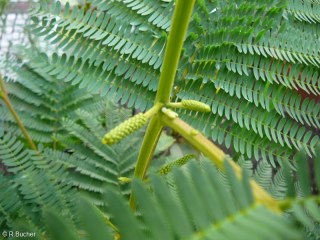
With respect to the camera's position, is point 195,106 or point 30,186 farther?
point 30,186

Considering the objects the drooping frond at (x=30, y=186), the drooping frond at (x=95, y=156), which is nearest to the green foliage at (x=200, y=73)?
the drooping frond at (x=30, y=186)

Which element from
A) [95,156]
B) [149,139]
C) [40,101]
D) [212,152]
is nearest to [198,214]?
[212,152]

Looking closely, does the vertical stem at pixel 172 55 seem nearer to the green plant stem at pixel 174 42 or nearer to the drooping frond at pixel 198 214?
the green plant stem at pixel 174 42

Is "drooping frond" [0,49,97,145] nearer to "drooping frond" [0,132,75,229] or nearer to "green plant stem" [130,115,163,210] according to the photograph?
"drooping frond" [0,132,75,229]

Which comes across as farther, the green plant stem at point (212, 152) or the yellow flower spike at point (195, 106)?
the yellow flower spike at point (195, 106)

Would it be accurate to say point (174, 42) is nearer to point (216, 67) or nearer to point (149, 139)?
point (149, 139)
